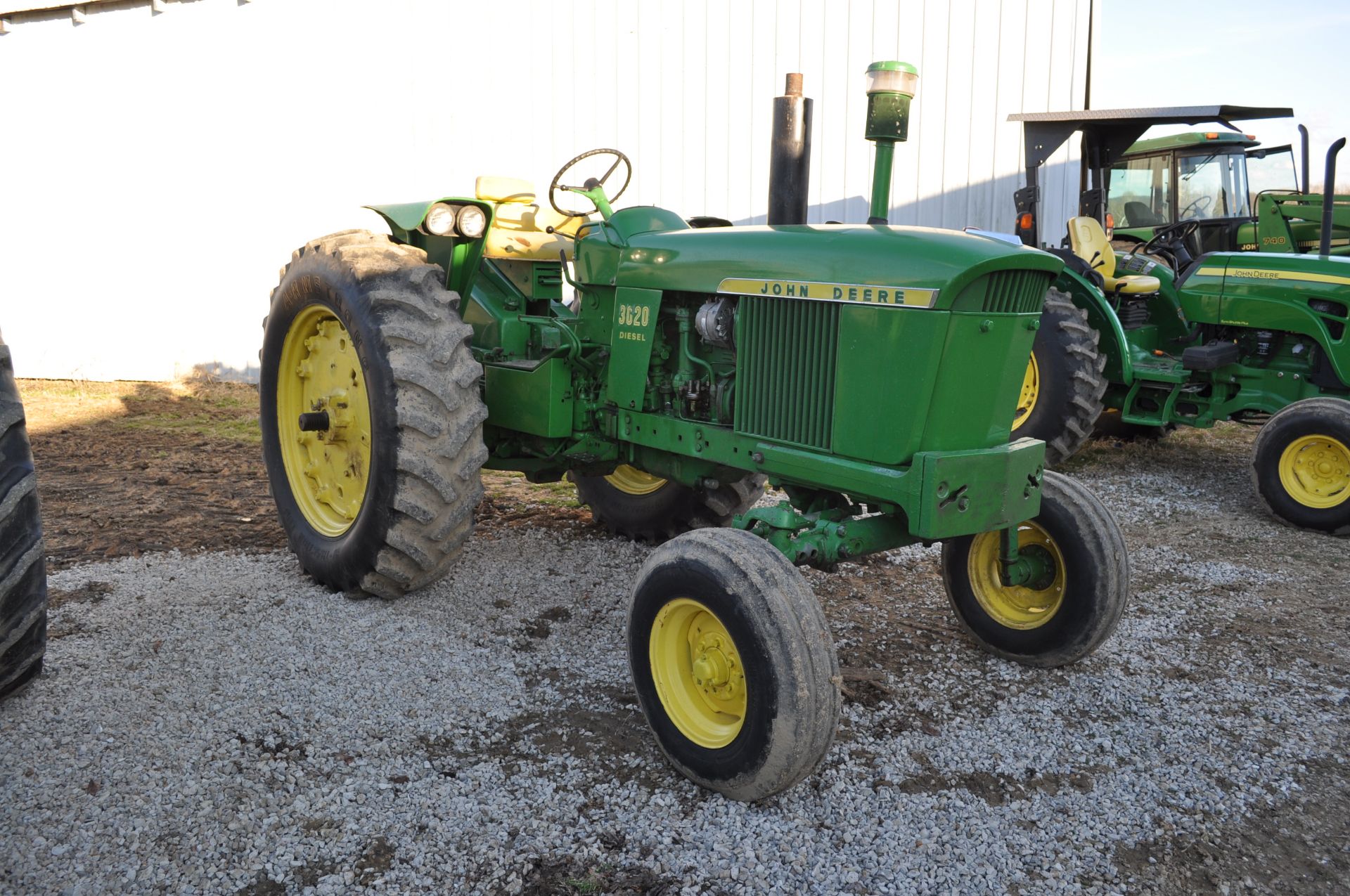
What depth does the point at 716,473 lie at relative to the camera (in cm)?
369

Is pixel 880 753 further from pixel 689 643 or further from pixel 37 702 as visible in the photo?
pixel 37 702

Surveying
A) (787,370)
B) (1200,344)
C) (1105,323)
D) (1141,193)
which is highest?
(1141,193)

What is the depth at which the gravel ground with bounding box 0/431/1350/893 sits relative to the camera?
230 centimetres

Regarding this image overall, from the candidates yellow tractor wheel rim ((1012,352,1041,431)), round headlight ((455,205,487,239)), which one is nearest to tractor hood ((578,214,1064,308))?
round headlight ((455,205,487,239))

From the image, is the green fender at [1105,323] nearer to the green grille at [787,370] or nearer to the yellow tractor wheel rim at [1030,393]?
the yellow tractor wheel rim at [1030,393]

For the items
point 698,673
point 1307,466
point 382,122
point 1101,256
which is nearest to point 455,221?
point 698,673

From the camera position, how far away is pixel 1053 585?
3412 mm

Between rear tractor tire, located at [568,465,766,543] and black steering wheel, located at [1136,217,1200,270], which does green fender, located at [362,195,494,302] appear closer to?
rear tractor tire, located at [568,465,766,543]

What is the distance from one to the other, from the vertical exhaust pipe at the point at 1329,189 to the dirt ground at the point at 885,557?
149 centimetres

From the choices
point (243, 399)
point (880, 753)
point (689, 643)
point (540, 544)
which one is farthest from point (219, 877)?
point (243, 399)

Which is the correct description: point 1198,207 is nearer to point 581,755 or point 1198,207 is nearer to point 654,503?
point 654,503

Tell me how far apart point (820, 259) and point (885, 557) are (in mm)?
2125

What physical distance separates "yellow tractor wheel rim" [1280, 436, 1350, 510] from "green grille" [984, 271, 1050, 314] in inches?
127

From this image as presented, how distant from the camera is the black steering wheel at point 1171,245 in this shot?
7824mm
